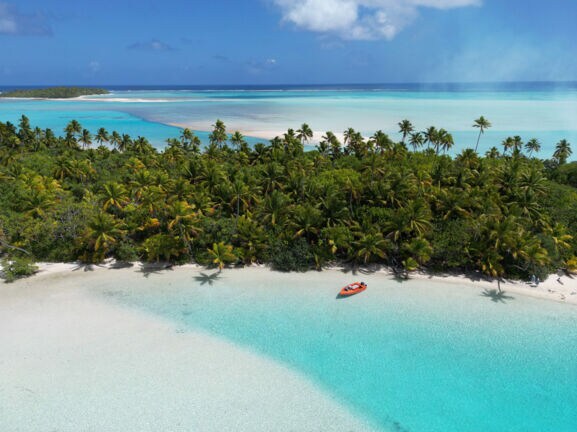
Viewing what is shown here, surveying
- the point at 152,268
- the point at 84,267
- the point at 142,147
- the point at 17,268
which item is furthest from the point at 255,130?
the point at 17,268

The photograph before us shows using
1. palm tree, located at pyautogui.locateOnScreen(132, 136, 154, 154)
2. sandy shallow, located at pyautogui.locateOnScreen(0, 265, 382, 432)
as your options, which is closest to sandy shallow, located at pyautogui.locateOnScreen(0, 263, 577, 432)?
sandy shallow, located at pyautogui.locateOnScreen(0, 265, 382, 432)

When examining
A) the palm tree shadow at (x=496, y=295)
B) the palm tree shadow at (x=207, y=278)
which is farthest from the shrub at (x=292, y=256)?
the palm tree shadow at (x=496, y=295)

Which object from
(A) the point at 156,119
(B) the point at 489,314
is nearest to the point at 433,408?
(B) the point at 489,314

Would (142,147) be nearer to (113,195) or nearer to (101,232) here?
(113,195)

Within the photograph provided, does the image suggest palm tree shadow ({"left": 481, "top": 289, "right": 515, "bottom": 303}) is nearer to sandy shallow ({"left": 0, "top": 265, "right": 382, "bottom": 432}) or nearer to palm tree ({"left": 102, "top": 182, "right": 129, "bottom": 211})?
sandy shallow ({"left": 0, "top": 265, "right": 382, "bottom": 432})

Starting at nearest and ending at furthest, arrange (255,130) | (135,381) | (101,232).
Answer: (135,381) → (101,232) → (255,130)

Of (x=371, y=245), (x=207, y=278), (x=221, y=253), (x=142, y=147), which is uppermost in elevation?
(x=142, y=147)

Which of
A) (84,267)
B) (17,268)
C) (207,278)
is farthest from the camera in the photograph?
(84,267)
